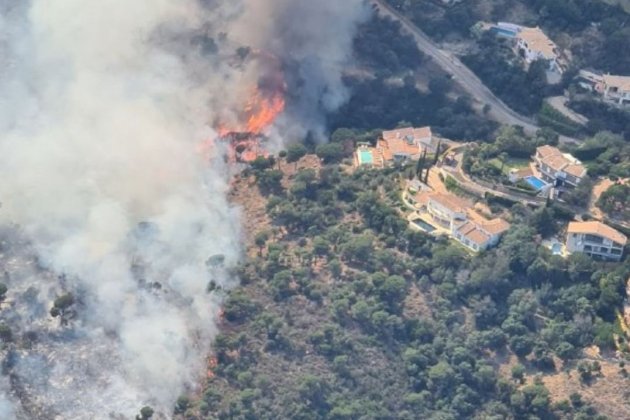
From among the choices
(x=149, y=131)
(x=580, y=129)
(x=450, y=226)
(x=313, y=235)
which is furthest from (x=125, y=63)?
(x=580, y=129)

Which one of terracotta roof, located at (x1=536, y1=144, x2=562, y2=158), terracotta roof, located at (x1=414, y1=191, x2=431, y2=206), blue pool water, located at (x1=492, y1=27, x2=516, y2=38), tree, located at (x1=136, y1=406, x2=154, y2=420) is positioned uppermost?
blue pool water, located at (x1=492, y1=27, x2=516, y2=38)

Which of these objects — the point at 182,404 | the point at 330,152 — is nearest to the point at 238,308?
the point at 182,404

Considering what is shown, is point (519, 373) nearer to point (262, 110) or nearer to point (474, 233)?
point (474, 233)

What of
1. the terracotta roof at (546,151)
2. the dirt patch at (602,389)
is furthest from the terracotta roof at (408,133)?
the dirt patch at (602,389)

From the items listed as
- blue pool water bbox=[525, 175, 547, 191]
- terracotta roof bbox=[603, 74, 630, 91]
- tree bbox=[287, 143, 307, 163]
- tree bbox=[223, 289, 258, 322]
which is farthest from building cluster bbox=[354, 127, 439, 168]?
tree bbox=[223, 289, 258, 322]

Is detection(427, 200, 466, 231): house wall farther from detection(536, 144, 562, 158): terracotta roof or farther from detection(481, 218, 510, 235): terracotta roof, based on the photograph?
detection(536, 144, 562, 158): terracotta roof

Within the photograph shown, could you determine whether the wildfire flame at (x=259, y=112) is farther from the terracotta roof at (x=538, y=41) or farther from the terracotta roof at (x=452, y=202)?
the terracotta roof at (x=538, y=41)
